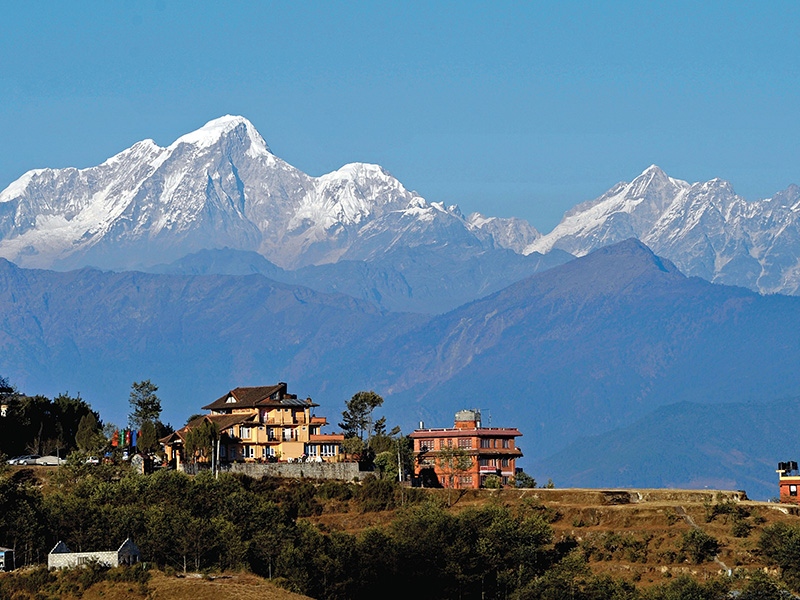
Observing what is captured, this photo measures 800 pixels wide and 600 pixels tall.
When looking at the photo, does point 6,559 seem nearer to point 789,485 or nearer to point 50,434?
Answer: point 50,434

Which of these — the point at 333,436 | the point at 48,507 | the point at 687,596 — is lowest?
the point at 687,596

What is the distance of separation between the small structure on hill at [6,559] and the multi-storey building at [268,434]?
187 feet

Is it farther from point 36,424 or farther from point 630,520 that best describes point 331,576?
point 36,424

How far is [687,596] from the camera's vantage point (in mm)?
133125

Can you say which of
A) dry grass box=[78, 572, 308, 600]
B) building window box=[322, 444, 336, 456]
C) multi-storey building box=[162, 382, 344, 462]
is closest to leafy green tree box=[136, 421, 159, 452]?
multi-storey building box=[162, 382, 344, 462]

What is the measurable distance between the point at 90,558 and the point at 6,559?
26.0 ft

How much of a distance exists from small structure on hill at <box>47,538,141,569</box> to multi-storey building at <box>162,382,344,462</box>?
5882 centimetres

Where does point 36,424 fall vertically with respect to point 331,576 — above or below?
above

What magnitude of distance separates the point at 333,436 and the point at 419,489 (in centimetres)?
2503

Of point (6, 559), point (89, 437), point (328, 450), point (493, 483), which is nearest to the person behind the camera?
point (6, 559)

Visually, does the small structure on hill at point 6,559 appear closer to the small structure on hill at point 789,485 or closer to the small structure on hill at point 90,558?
the small structure on hill at point 90,558

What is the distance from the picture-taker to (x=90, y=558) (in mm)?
124375

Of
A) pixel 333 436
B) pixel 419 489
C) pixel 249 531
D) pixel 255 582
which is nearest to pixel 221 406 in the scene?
pixel 333 436

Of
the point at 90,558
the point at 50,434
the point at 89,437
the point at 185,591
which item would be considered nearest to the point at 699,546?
the point at 185,591
